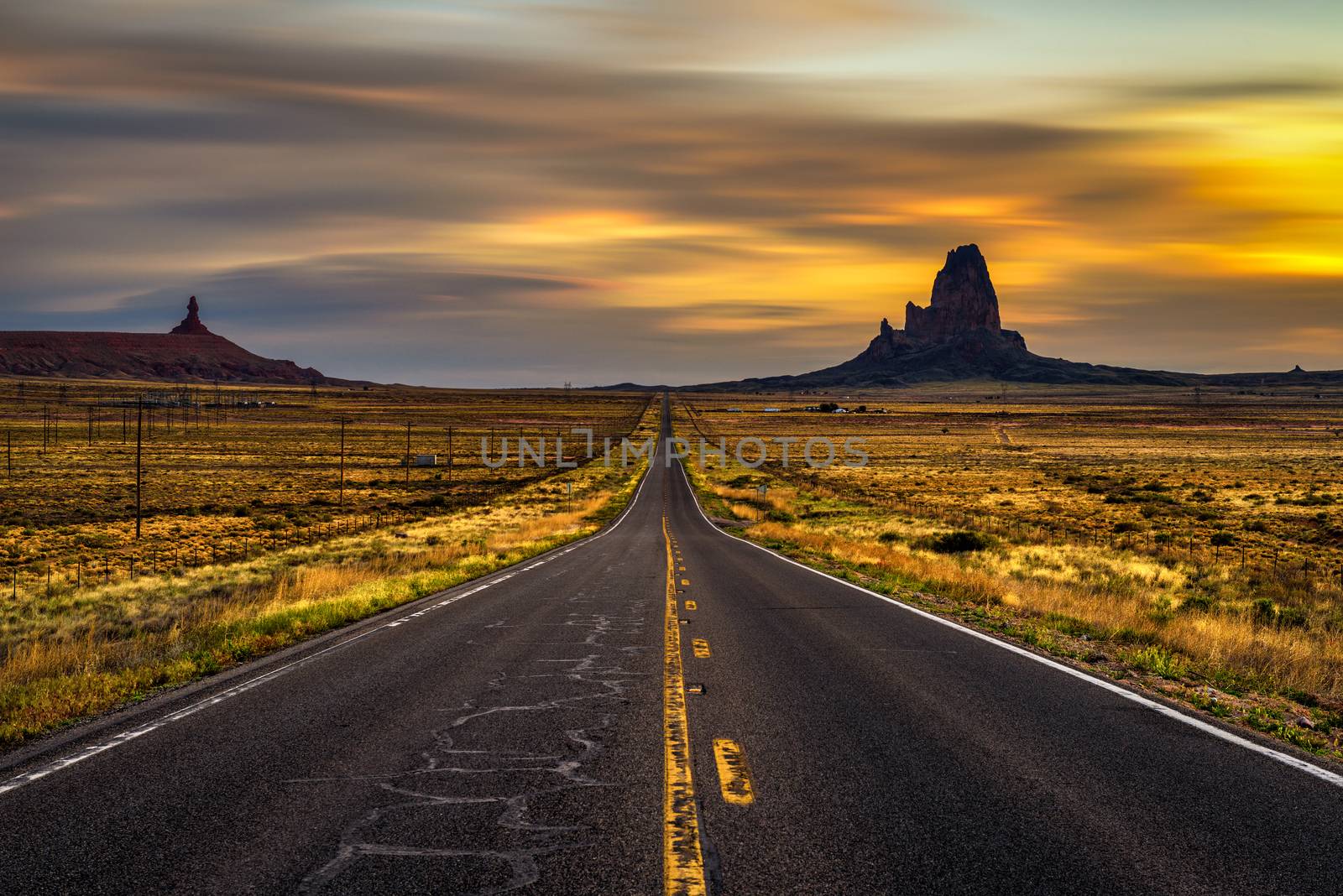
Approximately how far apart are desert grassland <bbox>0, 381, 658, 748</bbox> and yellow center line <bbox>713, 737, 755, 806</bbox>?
18.1 ft

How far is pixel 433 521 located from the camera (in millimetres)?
41531

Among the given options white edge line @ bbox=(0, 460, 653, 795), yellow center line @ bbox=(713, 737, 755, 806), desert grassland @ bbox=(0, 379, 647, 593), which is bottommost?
desert grassland @ bbox=(0, 379, 647, 593)

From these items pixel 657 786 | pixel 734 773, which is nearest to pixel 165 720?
pixel 657 786

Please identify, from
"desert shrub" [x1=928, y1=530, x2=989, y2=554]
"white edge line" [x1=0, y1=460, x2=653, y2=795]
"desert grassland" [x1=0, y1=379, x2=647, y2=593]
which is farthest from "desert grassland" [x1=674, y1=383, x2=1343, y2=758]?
"desert grassland" [x1=0, y1=379, x2=647, y2=593]

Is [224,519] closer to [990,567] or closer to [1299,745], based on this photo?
[990,567]

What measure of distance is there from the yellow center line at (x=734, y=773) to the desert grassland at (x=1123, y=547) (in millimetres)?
4668

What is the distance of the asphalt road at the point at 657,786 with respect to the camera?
4.26 meters

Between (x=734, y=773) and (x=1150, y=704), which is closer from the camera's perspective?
(x=734, y=773)

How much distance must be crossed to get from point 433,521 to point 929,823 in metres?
39.2

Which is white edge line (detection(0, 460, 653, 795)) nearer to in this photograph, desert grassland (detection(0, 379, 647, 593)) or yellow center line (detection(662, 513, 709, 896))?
yellow center line (detection(662, 513, 709, 896))

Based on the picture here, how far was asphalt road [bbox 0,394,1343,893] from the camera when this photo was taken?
4.26m

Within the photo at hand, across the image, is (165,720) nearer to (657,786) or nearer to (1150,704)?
(657,786)

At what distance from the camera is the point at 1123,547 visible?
2931cm

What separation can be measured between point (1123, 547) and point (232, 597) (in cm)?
2821
